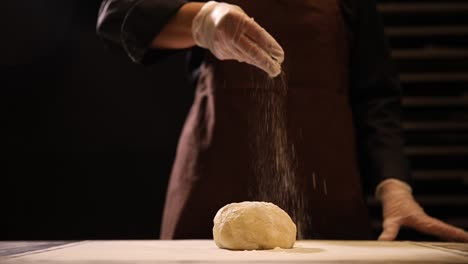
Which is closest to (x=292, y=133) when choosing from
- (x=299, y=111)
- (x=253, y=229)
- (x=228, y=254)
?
(x=299, y=111)

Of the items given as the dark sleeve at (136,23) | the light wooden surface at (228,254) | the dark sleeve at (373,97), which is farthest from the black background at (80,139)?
the light wooden surface at (228,254)

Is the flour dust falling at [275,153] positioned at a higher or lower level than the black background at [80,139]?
higher

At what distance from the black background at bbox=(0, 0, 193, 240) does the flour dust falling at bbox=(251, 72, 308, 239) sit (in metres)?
1.16

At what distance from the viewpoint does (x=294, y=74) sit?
1890 mm

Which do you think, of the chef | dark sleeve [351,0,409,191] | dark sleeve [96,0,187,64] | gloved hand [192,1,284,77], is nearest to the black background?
the chef

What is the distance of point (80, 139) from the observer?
2.87 meters

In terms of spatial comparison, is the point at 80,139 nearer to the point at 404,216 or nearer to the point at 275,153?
the point at 275,153

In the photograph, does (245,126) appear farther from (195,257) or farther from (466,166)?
(466,166)

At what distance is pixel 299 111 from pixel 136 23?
0.66 meters

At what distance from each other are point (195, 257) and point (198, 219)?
0.71 meters

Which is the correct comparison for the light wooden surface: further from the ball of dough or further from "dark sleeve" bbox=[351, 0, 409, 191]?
"dark sleeve" bbox=[351, 0, 409, 191]

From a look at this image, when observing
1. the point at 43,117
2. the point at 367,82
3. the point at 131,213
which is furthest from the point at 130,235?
the point at 367,82

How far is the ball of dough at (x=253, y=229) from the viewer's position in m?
1.26

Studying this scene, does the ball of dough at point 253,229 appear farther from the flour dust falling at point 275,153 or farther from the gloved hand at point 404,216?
the gloved hand at point 404,216
